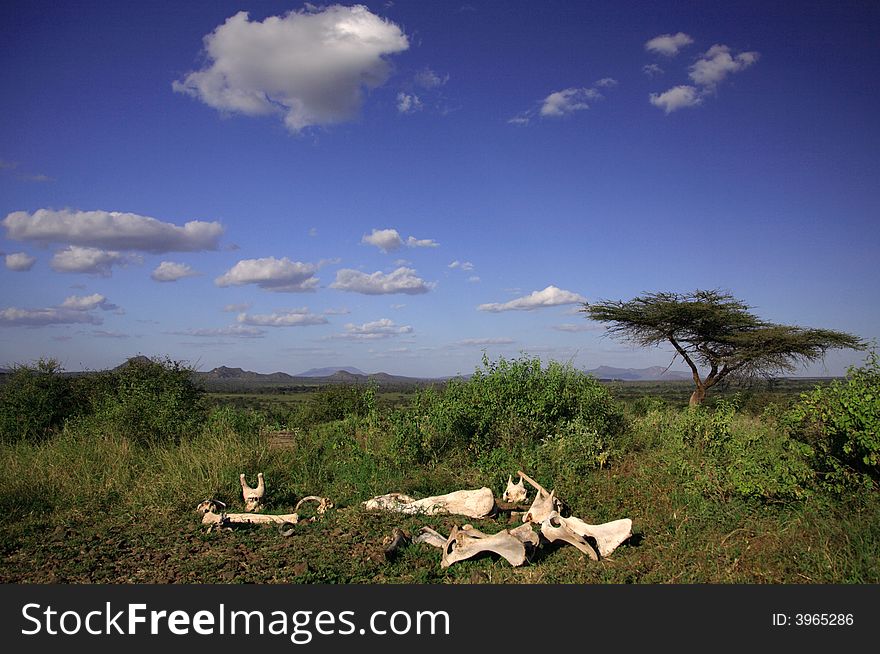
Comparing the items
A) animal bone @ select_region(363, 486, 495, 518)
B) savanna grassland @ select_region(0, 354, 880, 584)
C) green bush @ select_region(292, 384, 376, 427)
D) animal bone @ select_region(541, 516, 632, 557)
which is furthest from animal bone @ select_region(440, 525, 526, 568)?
green bush @ select_region(292, 384, 376, 427)

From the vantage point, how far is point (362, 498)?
25.8ft

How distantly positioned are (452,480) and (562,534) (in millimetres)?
2748

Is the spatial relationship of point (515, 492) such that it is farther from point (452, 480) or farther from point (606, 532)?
point (606, 532)

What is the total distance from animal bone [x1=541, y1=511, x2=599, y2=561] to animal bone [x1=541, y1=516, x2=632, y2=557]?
5 centimetres

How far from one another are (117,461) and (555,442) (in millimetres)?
5942

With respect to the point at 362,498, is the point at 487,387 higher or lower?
higher

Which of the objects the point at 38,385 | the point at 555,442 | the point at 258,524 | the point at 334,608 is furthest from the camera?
the point at 38,385

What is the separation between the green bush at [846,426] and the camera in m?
5.53

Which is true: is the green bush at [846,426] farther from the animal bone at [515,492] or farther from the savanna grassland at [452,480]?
the animal bone at [515,492]

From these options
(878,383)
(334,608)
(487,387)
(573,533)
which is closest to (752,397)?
(487,387)

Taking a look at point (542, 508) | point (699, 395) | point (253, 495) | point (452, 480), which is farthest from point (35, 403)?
point (699, 395)

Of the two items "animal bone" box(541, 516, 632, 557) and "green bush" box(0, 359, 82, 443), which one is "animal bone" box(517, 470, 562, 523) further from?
"green bush" box(0, 359, 82, 443)

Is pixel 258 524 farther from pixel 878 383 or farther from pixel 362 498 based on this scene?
pixel 878 383

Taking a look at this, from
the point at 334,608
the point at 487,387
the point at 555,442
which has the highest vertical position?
the point at 487,387
